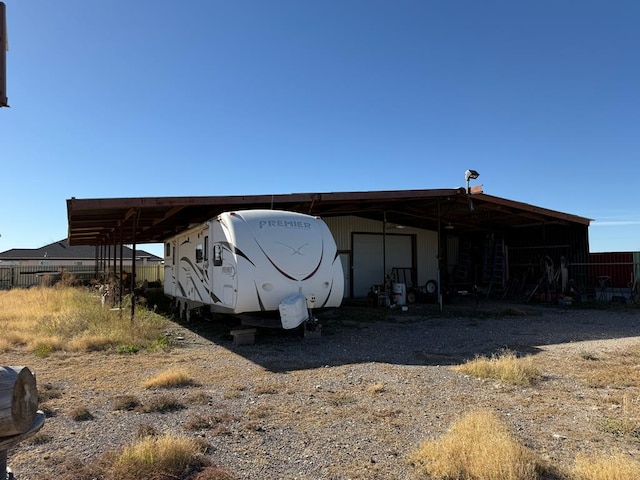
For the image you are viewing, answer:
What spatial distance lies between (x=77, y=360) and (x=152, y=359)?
4.17ft

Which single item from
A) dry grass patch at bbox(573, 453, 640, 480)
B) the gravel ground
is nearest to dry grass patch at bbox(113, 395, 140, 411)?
the gravel ground

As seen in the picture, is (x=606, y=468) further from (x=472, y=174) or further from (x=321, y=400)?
(x=472, y=174)

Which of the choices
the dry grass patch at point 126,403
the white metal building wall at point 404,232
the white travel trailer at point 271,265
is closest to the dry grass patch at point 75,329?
the white travel trailer at point 271,265

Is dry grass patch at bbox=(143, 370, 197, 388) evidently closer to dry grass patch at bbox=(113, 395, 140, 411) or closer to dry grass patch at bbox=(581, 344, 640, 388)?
dry grass patch at bbox=(113, 395, 140, 411)

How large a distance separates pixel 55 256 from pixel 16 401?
51873 mm

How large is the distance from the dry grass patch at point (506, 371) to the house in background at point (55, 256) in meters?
42.0

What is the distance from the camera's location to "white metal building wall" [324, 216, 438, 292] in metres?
20.8

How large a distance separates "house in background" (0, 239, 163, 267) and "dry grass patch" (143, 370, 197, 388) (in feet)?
132

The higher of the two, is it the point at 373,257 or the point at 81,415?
the point at 373,257

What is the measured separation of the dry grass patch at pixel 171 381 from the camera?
6498mm

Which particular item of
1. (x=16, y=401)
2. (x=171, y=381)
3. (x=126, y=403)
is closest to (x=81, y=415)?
(x=126, y=403)

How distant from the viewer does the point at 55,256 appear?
156 feet

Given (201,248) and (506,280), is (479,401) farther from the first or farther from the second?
(506,280)

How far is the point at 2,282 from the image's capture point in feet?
109
